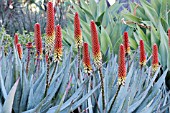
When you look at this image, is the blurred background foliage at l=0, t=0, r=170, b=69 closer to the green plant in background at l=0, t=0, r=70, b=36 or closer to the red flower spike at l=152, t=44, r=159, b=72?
the red flower spike at l=152, t=44, r=159, b=72

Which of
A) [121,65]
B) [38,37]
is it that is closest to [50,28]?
[38,37]

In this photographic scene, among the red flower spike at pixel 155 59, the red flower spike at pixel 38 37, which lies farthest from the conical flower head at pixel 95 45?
the red flower spike at pixel 155 59

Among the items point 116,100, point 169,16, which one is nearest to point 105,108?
point 116,100

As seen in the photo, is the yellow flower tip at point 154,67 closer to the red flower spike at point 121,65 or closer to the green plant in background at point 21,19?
the red flower spike at point 121,65

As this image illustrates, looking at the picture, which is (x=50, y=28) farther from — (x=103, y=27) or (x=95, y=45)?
(x=103, y=27)

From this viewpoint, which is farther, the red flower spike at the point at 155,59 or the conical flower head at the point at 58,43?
the red flower spike at the point at 155,59

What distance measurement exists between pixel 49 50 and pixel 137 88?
60 cm

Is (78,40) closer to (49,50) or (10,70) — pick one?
(49,50)

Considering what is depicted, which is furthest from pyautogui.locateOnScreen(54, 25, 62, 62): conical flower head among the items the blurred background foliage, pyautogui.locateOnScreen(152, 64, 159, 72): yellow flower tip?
the blurred background foliage

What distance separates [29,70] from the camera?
208cm

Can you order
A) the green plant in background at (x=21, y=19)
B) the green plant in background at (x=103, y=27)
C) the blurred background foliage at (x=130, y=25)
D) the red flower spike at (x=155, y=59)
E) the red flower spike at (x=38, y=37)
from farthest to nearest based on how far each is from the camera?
the green plant in background at (x=21, y=19)
the green plant in background at (x=103, y=27)
the blurred background foliage at (x=130, y=25)
the red flower spike at (x=155, y=59)
the red flower spike at (x=38, y=37)

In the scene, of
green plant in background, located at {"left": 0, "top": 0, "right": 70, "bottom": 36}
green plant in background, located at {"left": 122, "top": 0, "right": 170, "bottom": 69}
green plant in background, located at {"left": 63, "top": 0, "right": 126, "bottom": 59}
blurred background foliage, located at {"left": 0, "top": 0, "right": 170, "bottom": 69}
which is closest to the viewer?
green plant in background, located at {"left": 122, "top": 0, "right": 170, "bottom": 69}

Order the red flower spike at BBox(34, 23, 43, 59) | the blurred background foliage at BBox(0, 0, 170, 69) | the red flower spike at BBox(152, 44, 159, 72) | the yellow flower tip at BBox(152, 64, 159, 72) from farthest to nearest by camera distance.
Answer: the blurred background foliage at BBox(0, 0, 170, 69) < the yellow flower tip at BBox(152, 64, 159, 72) < the red flower spike at BBox(152, 44, 159, 72) < the red flower spike at BBox(34, 23, 43, 59)

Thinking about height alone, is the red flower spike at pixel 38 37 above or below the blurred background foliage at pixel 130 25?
above
